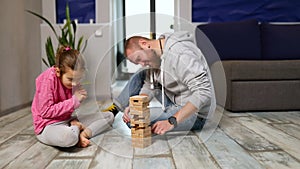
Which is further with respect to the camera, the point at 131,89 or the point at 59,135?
the point at 131,89

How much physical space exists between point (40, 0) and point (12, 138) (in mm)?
1992

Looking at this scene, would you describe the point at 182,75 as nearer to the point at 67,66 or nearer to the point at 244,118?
the point at 67,66

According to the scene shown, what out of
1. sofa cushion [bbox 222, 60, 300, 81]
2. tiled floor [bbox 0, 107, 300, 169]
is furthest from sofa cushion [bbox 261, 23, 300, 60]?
tiled floor [bbox 0, 107, 300, 169]

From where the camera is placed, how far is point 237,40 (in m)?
2.64

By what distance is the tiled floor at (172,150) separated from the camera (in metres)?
1.04

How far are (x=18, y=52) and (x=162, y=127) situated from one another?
63.3 inches

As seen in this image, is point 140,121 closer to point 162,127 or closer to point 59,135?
point 162,127

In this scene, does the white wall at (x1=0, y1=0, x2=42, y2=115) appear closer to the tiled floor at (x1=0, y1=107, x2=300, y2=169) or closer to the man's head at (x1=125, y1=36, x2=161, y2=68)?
the tiled floor at (x1=0, y1=107, x2=300, y2=169)

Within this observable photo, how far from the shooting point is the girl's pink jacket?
4.10ft

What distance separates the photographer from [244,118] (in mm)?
1936

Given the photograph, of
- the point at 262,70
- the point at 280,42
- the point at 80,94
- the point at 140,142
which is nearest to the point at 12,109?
the point at 80,94

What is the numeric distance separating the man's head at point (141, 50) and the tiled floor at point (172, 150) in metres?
0.34

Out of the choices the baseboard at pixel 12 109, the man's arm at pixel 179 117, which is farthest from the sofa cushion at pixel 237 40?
the baseboard at pixel 12 109

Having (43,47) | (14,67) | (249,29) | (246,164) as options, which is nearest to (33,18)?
(43,47)
